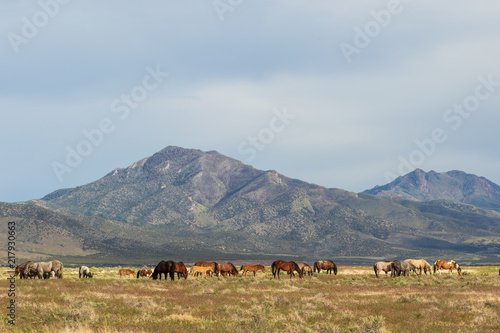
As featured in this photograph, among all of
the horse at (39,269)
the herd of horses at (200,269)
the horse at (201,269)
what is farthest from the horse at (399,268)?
the horse at (39,269)

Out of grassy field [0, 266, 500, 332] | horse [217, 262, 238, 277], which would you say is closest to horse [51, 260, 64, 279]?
grassy field [0, 266, 500, 332]

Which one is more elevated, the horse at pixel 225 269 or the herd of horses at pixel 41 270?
the herd of horses at pixel 41 270

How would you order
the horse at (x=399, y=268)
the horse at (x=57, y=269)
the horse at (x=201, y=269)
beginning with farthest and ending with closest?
the horse at (x=399, y=268)
the horse at (x=201, y=269)
the horse at (x=57, y=269)

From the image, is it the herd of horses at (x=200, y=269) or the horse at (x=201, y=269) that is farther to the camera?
the horse at (x=201, y=269)

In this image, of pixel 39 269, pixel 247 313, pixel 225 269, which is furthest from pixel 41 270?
pixel 247 313

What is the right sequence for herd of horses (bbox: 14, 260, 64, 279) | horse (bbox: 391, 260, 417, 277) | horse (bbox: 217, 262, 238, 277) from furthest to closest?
horse (bbox: 217, 262, 238, 277) → horse (bbox: 391, 260, 417, 277) → herd of horses (bbox: 14, 260, 64, 279)

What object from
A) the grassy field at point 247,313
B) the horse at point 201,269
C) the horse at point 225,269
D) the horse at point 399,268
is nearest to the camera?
the grassy field at point 247,313

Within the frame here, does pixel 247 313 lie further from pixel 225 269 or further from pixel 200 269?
pixel 225 269

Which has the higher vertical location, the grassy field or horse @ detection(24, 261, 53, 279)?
horse @ detection(24, 261, 53, 279)

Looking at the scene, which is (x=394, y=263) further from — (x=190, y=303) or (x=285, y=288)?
(x=190, y=303)

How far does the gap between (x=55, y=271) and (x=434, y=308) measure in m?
34.9

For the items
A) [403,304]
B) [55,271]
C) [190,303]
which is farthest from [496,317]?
[55,271]

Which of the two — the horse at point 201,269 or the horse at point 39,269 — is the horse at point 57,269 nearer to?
the horse at point 39,269

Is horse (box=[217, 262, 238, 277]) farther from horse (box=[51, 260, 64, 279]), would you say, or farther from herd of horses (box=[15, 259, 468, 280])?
horse (box=[51, 260, 64, 279])
